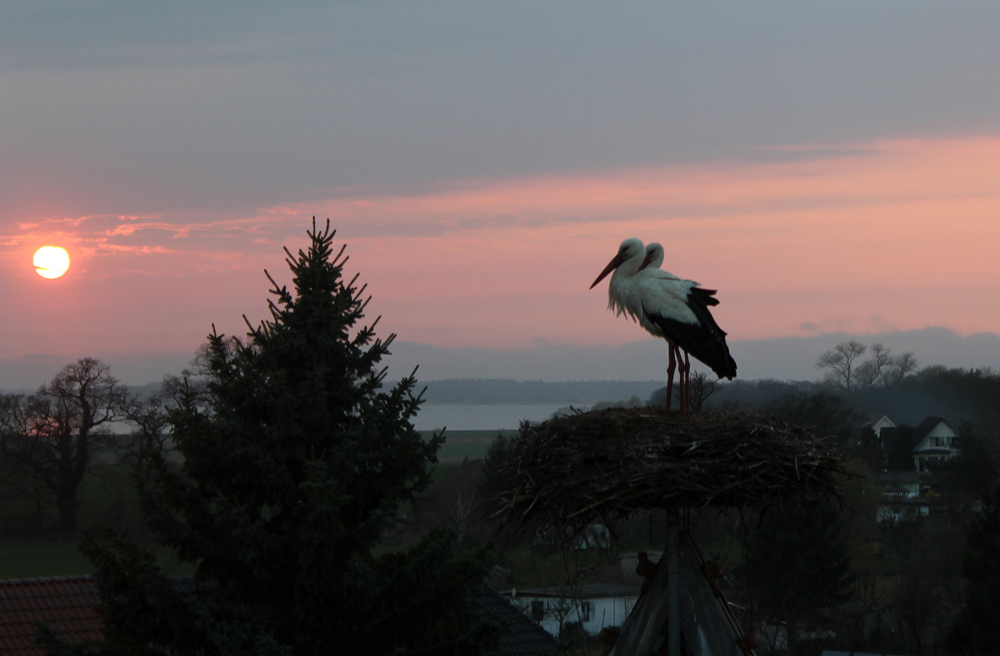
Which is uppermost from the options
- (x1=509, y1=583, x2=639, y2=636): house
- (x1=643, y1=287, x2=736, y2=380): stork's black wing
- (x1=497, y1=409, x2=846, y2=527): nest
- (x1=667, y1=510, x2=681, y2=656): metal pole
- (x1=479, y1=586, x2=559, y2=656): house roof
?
(x1=643, y1=287, x2=736, y2=380): stork's black wing

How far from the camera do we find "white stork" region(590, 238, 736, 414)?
26.2 feet

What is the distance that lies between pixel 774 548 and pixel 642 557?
2903 cm

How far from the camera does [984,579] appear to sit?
25.9 m

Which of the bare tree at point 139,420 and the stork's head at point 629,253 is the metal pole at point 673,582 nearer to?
the stork's head at point 629,253

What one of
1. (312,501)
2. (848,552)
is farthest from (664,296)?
(848,552)

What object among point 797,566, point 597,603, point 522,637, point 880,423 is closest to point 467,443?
point 880,423

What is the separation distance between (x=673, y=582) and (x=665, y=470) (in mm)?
1050

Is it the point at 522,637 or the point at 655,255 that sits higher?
the point at 655,255

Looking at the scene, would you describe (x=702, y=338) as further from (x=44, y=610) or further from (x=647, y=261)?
(x=44, y=610)

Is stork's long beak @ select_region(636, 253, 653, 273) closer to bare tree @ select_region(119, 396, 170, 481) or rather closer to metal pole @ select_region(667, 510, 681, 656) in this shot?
metal pole @ select_region(667, 510, 681, 656)

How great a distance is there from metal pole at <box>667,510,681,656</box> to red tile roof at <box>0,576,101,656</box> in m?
11.3

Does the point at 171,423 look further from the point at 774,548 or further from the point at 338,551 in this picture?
the point at 774,548

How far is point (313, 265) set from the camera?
10.7 meters

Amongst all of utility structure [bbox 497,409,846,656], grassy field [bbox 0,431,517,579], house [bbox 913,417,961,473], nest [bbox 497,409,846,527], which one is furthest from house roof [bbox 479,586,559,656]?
house [bbox 913,417,961,473]
